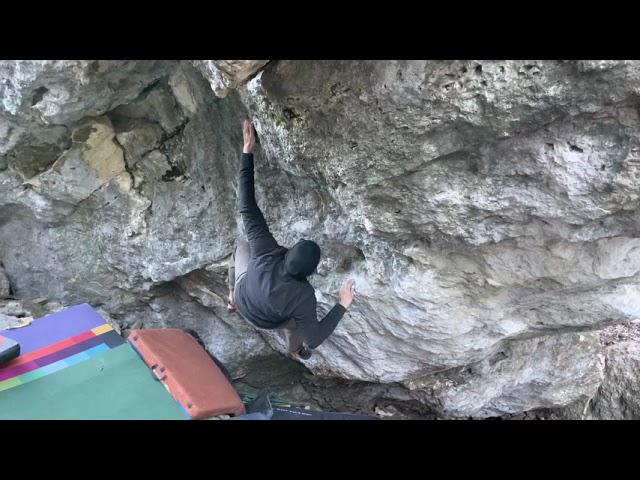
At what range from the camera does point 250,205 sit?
11.2 feet

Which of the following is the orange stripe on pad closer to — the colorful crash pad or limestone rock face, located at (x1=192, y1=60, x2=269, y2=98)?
the colorful crash pad

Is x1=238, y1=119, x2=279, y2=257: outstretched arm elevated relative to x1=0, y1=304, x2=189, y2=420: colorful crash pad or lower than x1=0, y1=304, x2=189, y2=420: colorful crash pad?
elevated

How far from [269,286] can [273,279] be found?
0.06 m

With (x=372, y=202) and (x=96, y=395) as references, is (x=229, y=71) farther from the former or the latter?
(x=96, y=395)

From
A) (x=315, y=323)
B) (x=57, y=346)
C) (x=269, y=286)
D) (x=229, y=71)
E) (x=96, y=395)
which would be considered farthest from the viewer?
(x=57, y=346)

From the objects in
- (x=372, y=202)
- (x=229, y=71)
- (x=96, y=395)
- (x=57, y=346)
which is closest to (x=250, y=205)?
(x=372, y=202)

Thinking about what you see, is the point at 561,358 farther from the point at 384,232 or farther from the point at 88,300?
the point at 88,300

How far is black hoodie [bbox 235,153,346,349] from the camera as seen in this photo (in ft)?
11.0

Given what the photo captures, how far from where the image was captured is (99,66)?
3.36 m

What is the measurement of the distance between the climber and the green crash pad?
36.8 inches

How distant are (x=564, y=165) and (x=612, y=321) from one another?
164 cm

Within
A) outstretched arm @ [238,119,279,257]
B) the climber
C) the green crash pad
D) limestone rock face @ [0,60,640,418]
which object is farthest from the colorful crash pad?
outstretched arm @ [238,119,279,257]

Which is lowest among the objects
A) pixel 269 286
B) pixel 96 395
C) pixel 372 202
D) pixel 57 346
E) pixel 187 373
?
pixel 187 373

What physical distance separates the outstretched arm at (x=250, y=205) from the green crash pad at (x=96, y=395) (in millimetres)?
1316
